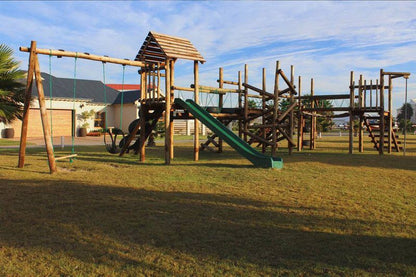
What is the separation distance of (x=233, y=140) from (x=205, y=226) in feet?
23.0

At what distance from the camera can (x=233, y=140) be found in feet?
39.0

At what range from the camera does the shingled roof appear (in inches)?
1275

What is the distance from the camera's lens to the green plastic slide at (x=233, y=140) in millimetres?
11141

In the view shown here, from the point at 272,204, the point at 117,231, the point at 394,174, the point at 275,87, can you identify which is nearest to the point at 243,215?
the point at 272,204

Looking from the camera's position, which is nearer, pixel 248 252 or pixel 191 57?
pixel 248 252

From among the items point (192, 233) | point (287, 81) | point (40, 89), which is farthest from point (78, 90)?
point (192, 233)

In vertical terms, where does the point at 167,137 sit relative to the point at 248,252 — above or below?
above

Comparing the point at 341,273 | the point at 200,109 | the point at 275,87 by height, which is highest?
the point at 275,87

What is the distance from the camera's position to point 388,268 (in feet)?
12.0

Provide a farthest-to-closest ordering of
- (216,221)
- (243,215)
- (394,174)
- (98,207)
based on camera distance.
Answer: (394,174) < (98,207) < (243,215) < (216,221)

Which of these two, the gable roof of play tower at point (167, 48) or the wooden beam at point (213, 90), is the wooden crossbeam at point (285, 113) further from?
the gable roof of play tower at point (167, 48)

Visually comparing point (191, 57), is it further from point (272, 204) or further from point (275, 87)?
point (272, 204)

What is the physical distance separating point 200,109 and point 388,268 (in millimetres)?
9813

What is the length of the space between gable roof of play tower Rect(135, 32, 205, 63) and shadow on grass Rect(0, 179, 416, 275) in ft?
23.8
